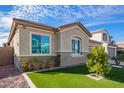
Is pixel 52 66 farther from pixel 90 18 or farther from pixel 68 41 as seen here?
pixel 90 18

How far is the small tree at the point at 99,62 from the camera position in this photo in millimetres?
10461

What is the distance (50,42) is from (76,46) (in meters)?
3.92

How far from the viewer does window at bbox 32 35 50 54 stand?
1325 cm

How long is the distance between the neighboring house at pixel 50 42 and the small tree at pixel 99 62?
15.2ft

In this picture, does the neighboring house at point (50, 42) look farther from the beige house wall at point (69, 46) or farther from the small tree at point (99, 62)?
the small tree at point (99, 62)

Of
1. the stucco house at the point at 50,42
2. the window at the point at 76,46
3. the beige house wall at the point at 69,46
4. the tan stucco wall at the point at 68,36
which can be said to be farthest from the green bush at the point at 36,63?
the window at the point at 76,46

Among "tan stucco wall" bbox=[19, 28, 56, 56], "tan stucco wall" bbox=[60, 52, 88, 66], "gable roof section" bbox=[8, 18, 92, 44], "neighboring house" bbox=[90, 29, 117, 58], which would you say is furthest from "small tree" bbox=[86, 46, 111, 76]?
"neighboring house" bbox=[90, 29, 117, 58]

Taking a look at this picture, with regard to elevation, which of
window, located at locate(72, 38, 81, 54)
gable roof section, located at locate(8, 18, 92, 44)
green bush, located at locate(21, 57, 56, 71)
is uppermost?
gable roof section, located at locate(8, 18, 92, 44)

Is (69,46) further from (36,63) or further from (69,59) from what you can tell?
(36,63)

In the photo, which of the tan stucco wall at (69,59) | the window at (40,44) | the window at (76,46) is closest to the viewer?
the window at (40,44)

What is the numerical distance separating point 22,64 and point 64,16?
719cm

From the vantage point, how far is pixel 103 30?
28.9 meters

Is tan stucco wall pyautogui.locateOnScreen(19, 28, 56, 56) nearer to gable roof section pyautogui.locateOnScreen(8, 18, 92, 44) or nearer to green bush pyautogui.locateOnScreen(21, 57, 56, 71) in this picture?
gable roof section pyautogui.locateOnScreen(8, 18, 92, 44)
